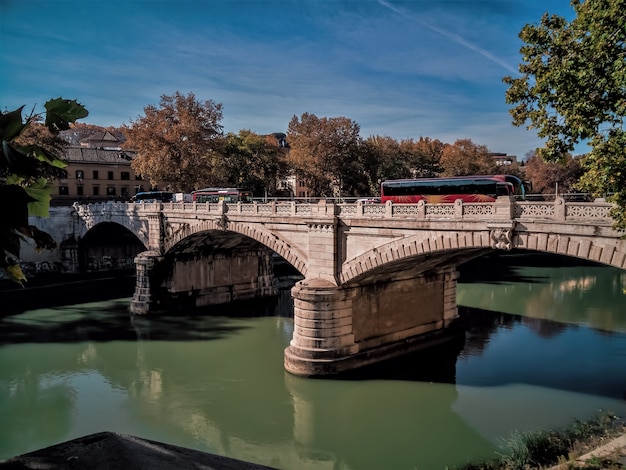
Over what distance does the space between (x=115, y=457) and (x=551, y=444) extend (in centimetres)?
1383

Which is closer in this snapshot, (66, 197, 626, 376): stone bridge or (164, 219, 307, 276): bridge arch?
(66, 197, 626, 376): stone bridge

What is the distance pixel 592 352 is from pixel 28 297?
37028 mm

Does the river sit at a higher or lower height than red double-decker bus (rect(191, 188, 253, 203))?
lower

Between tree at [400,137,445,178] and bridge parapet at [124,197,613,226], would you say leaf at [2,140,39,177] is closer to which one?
bridge parapet at [124,197,613,226]

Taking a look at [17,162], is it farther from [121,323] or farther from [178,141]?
[178,141]

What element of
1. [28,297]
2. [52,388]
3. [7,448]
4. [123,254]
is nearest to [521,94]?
[7,448]

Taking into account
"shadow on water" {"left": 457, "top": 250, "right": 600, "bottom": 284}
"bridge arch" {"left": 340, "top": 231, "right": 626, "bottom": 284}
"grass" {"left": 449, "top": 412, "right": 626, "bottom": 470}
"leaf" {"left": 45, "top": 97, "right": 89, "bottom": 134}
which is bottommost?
"grass" {"left": 449, "top": 412, "right": 626, "bottom": 470}

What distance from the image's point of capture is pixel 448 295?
2717 cm

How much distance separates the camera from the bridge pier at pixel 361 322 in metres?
22.0

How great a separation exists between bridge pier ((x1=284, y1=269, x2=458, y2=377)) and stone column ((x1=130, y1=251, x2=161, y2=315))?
14345mm

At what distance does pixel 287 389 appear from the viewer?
848 inches

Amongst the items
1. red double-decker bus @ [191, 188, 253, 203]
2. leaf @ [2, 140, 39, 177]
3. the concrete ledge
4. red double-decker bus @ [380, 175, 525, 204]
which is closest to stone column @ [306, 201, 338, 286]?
red double-decker bus @ [380, 175, 525, 204]

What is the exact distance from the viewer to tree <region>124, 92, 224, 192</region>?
147ft

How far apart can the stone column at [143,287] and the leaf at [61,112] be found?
106 ft
